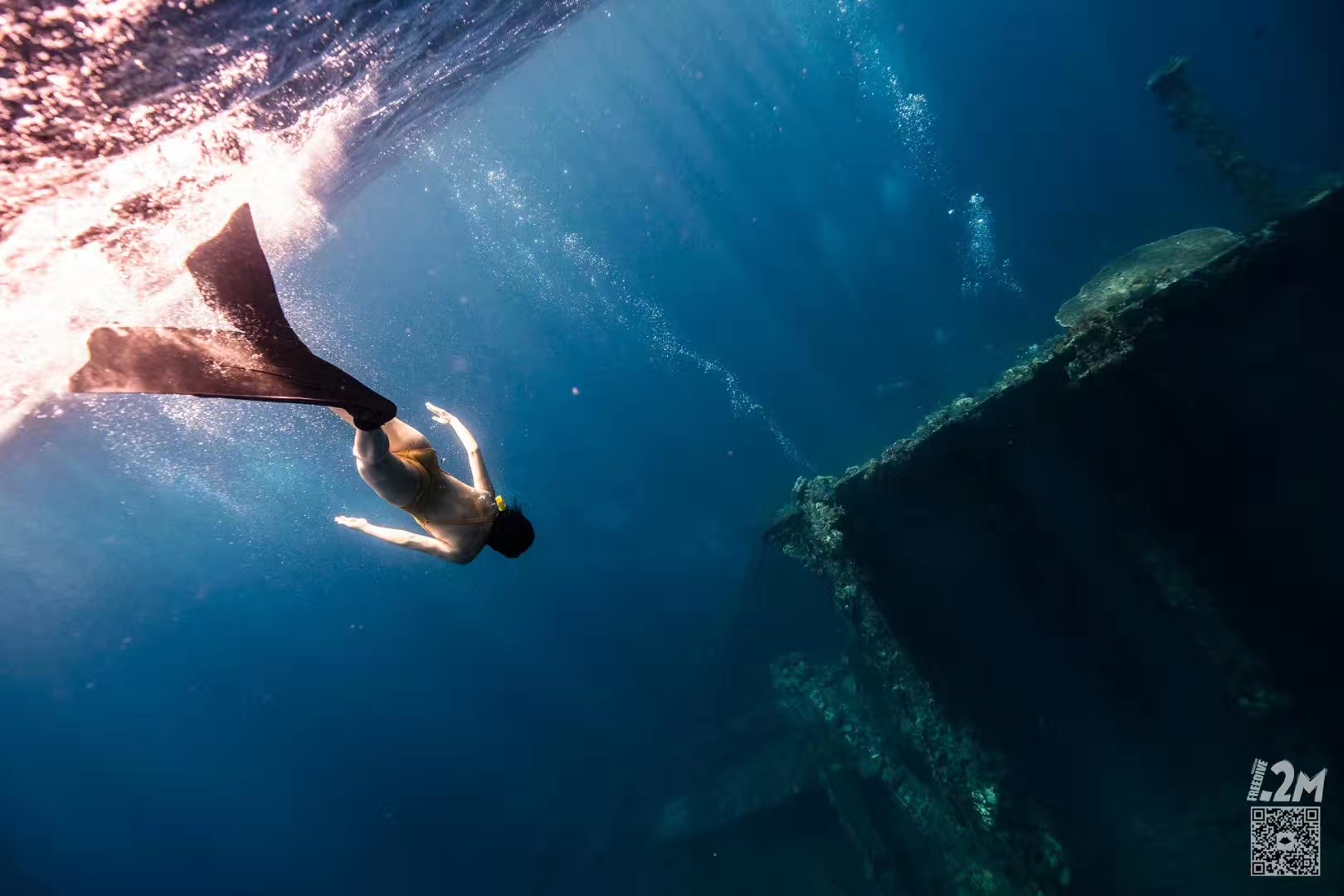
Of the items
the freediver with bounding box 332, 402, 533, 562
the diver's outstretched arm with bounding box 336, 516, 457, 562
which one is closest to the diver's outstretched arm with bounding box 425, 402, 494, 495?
the freediver with bounding box 332, 402, 533, 562

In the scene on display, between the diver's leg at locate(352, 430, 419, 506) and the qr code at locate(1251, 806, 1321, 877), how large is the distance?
9.15m

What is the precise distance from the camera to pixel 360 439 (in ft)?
9.87

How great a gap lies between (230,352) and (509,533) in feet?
6.37

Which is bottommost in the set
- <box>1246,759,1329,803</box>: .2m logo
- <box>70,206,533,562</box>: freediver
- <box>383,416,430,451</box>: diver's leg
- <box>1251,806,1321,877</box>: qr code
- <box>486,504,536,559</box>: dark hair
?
<box>1251,806,1321,877</box>: qr code

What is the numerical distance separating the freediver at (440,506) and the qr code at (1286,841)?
855cm

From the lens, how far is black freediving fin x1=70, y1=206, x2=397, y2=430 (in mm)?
2178

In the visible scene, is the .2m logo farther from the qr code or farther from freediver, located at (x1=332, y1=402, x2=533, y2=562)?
freediver, located at (x1=332, y1=402, x2=533, y2=562)

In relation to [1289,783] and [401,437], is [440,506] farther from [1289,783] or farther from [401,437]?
[1289,783]

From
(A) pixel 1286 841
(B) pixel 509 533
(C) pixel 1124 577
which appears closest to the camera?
(B) pixel 509 533

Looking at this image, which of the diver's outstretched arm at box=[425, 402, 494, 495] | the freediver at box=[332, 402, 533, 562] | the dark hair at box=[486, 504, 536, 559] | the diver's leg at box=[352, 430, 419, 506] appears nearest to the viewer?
the diver's leg at box=[352, 430, 419, 506]

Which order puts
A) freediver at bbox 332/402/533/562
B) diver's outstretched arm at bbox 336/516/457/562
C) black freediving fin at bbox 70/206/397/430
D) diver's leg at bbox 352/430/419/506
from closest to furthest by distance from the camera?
black freediving fin at bbox 70/206/397/430 < diver's leg at bbox 352/430/419/506 < freediver at bbox 332/402/533/562 < diver's outstretched arm at bbox 336/516/457/562

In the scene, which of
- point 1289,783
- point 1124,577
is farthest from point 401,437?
point 1124,577

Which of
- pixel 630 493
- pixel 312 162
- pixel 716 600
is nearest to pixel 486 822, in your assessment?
pixel 716 600

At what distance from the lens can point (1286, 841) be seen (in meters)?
6.82
